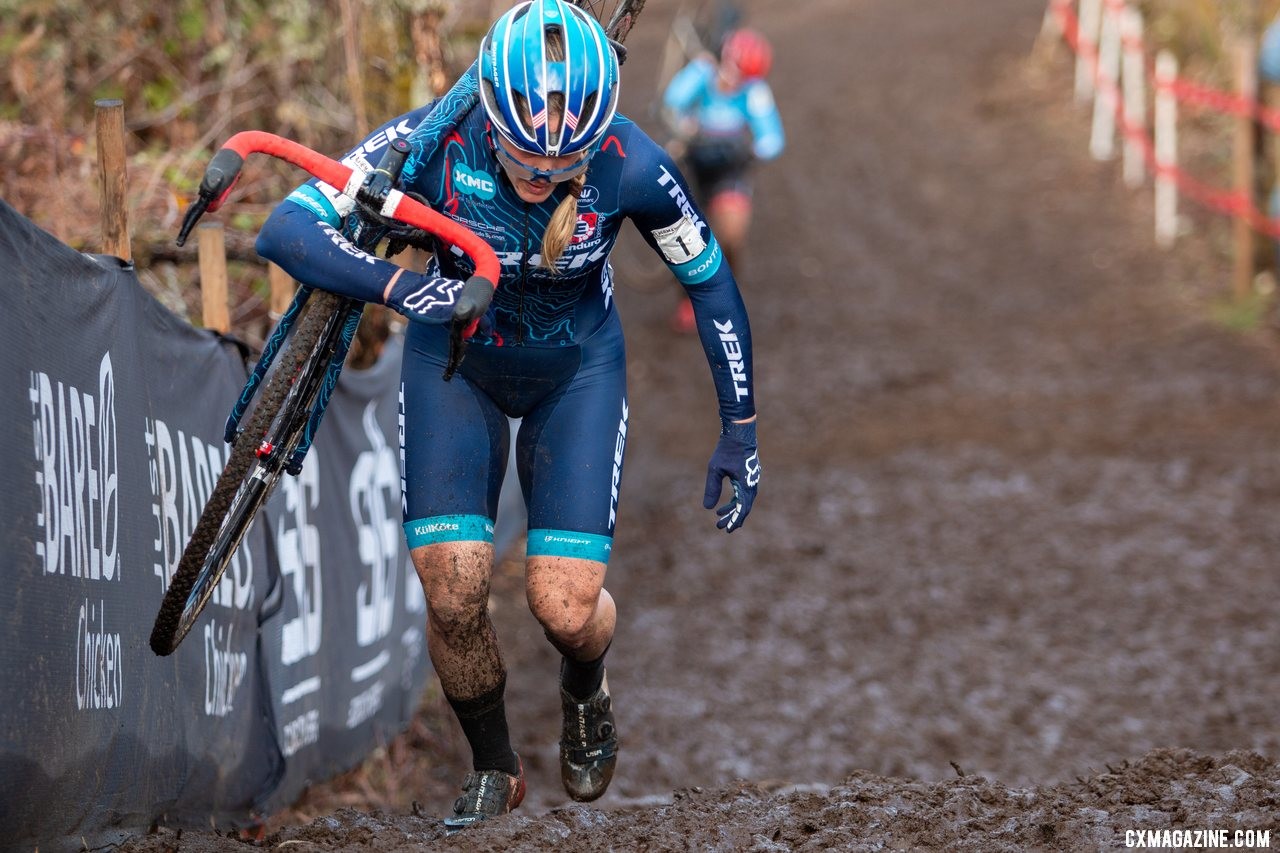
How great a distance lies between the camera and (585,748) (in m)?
4.96

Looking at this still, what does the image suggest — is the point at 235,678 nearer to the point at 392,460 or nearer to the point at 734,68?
the point at 392,460

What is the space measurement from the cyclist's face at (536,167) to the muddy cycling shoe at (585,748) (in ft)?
5.79

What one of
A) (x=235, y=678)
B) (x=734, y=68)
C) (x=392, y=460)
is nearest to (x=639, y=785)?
(x=392, y=460)

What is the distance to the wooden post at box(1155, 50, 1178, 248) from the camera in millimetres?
15453

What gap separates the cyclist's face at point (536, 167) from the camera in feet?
13.7

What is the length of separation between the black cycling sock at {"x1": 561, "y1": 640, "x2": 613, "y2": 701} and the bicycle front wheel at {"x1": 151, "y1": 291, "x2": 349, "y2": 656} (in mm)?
1243

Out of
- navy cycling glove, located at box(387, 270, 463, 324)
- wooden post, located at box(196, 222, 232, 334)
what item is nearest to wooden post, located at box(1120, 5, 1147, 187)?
wooden post, located at box(196, 222, 232, 334)

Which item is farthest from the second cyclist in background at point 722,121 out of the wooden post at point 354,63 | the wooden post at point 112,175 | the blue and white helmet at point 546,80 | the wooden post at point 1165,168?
the blue and white helmet at point 546,80

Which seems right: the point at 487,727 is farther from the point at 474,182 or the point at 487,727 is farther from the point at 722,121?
the point at 722,121

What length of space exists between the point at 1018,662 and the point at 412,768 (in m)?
3.67

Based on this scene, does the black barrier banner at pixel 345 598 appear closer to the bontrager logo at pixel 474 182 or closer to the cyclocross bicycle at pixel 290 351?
the cyclocross bicycle at pixel 290 351

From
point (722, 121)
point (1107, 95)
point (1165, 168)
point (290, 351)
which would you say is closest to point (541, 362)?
point (290, 351)

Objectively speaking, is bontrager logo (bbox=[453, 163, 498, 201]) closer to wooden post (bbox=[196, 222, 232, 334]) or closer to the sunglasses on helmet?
the sunglasses on helmet

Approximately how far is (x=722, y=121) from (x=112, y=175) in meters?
9.75
